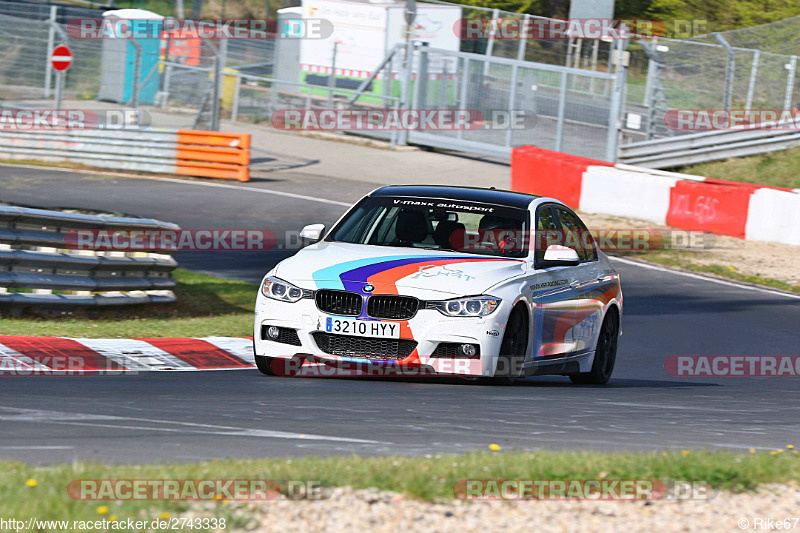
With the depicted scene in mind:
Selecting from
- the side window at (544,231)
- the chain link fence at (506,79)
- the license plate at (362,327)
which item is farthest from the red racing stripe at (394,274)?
the chain link fence at (506,79)

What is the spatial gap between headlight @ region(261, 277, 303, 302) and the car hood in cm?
4

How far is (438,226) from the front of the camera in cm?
934

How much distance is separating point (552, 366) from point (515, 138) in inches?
826

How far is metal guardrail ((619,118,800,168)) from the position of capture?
26250 millimetres

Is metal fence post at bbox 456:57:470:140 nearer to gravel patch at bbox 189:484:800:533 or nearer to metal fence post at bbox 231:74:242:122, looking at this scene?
metal fence post at bbox 231:74:242:122

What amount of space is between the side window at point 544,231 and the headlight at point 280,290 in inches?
74.3

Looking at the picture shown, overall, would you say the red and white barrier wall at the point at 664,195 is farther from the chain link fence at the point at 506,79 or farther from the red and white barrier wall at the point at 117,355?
the red and white barrier wall at the point at 117,355

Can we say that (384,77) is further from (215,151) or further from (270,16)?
(270,16)

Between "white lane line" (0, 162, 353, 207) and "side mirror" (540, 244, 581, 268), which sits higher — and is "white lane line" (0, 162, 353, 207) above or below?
below

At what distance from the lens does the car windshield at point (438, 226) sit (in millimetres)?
9219

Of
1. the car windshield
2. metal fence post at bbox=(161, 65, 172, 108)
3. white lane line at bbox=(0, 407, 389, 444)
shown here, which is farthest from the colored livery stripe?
metal fence post at bbox=(161, 65, 172, 108)

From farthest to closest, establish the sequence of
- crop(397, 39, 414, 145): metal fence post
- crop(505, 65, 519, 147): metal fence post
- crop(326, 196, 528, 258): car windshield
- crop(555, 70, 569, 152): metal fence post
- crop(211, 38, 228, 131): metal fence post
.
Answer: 1. crop(397, 39, 414, 145): metal fence post
2. crop(505, 65, 519, 147): metal fence post
3. crop(555, 70, 569, 152): metal fence post
4. crop(211, 38, 228, 131): metal fence post
5. crop(326, 196, 528, 258): car windshield

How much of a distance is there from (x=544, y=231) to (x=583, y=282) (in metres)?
0.61

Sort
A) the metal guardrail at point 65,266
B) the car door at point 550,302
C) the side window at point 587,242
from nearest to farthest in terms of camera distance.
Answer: the car door at point 550,302 → the side window at point 587,242 → the metal guardrail at point 65,266
